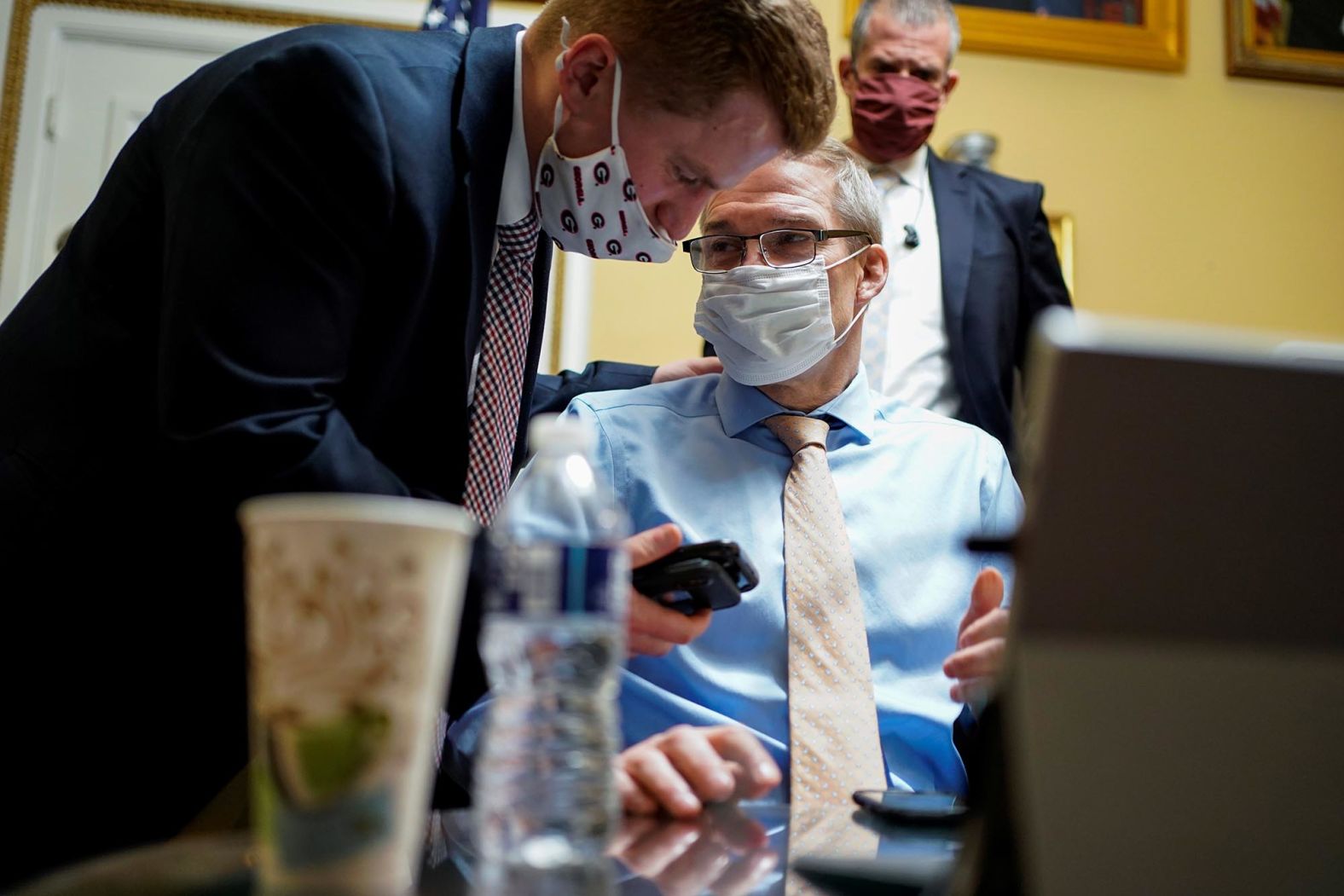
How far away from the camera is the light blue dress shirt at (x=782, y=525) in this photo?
5.00ft

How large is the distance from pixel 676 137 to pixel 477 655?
1.94 feet

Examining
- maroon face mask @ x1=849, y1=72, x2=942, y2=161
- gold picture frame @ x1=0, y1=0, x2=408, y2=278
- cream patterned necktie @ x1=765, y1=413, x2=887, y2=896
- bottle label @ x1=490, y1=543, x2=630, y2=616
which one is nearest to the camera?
bottle label @ x1=490, y1=543, x2=630, y2=616

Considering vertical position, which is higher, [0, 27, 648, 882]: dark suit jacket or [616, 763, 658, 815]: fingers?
[0, 27, 648, 882]: dark suit jacket

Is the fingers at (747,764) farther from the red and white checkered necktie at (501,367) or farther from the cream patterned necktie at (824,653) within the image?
the red and white checkered necktie at (501,367)

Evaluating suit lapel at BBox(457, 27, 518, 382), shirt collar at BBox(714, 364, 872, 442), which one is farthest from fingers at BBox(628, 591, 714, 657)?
shirt collar at BBox(714, 364, 872, 442)

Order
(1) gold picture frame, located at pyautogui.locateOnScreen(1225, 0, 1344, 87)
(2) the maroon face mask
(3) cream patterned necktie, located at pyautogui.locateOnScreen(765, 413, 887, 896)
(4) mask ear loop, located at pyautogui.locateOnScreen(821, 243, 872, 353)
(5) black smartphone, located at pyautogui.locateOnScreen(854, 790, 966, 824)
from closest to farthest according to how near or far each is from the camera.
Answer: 1. (5) black smartphone, located at pyautogui.locateOnScreen(854, 790, 966, 824)
2. (3) cream patterned necktie, located at pyautogui.locateOnScreen(765, 413, 887, 896)
3. (4) mask ear loop, located at pyautogui.locateOnScreen(821, 243, 872, 353)
4. (2) the maroon face mask
5. (1) gold picture frame, located at pyautogui.locateOnScreen(1225, 0, 1344, 87)

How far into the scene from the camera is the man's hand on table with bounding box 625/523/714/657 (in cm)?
111

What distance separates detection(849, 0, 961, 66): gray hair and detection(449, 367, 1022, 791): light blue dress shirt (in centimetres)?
A: 135

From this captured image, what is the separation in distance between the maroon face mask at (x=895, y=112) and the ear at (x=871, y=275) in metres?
1.03

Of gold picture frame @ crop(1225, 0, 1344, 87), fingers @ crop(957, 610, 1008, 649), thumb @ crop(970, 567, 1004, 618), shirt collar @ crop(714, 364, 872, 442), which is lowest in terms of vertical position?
fingers @ crop(957, 610, 1008, 649)

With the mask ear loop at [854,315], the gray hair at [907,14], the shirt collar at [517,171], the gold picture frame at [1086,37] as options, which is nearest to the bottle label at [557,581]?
the shirt collar at [517,171]

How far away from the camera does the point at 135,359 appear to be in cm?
122

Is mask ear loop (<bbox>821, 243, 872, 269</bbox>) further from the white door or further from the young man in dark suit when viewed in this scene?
the white door

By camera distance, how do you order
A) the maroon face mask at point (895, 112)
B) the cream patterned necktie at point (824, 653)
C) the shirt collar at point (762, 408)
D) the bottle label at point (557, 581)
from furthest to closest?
the maroon face mask at point (895, 112), the shirt collar at point (762, 408), the cream patterned necktie at point (824, 653), the bottle label at point (557, 581)
